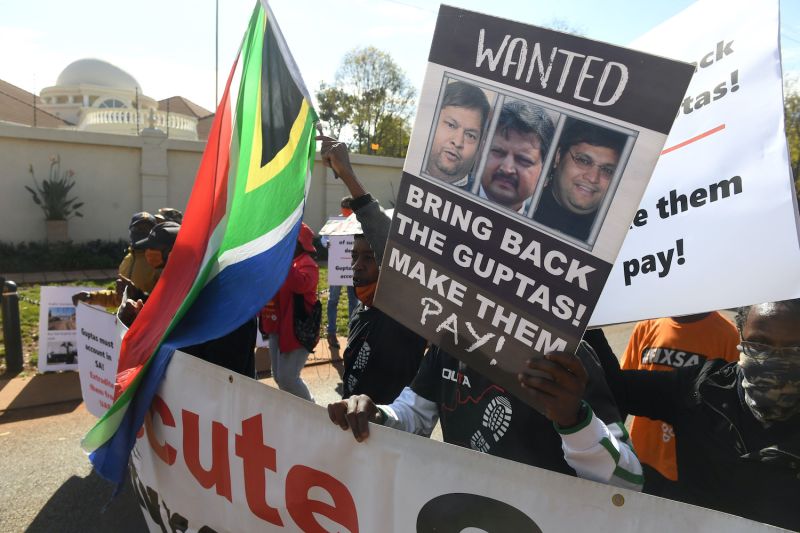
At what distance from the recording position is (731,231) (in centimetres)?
159

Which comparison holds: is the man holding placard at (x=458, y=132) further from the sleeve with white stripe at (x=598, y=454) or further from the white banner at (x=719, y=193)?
the white banner at (x=719, y=193)

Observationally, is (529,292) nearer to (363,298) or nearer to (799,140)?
(363,298)

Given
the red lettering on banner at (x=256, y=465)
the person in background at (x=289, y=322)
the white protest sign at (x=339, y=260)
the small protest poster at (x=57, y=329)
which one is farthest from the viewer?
the white protest sign at (x=339, y=260)

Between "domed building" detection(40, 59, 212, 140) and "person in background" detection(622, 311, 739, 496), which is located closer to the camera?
"person in background" detection(622, 311, 739, 496)

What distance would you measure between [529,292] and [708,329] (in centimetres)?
202

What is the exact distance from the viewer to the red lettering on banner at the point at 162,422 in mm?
2270

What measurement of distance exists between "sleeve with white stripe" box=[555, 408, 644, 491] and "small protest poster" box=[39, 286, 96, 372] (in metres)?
5.06

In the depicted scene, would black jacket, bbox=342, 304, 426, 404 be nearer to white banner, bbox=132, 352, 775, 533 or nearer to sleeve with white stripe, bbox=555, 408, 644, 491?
white banner, bbox=132, 352, 775, 533

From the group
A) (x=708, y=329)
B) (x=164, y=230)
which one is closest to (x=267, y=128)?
(x=164, y=230)

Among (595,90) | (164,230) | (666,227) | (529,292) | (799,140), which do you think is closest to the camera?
(595,90)

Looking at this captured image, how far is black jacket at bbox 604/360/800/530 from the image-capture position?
1686mm

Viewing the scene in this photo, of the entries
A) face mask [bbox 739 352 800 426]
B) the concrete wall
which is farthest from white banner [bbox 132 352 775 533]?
the concrete wall

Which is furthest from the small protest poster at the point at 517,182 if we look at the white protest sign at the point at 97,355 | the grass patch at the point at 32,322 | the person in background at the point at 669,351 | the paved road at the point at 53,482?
the grass patch at the point at 32,322

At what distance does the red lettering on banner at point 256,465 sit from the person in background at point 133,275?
2.18 meters
